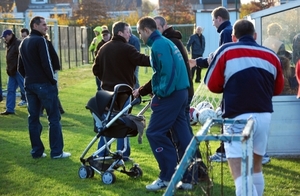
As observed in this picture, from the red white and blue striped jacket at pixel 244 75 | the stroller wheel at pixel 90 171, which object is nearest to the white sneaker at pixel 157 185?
the stroller wheel at pixel 90 171

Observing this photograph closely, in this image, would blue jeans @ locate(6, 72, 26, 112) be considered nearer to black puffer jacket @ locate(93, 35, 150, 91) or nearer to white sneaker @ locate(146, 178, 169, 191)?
black puffer jacket @ locate(93, 35, 150, 91)

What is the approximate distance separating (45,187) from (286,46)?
13.8 ft

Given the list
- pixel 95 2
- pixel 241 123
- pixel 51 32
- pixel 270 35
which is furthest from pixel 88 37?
pixel 241 123

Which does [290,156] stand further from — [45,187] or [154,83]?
[45,187]

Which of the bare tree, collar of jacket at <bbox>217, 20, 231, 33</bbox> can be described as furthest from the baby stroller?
the bare tree

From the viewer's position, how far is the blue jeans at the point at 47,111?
9.23 metres

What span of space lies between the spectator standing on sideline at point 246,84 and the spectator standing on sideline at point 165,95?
3.99 ft

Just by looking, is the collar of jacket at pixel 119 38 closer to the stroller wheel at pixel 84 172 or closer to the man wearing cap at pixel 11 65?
the stroller wheel at pixel 84 172

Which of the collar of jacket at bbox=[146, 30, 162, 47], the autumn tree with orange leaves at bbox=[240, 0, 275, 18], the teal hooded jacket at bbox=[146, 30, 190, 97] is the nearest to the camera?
the teal hooded jacket at bbox=[146, 30, 190, 97]

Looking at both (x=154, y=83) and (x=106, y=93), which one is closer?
(x=154, y=83)

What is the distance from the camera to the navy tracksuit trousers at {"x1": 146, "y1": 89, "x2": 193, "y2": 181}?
23.5ft

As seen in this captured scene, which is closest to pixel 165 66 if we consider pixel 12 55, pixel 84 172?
pixel 84 172

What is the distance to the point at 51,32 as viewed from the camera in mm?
26594

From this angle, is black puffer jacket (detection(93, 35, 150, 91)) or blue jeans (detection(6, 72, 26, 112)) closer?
black puffer jacket (detection(93, 35, 150, 91))
